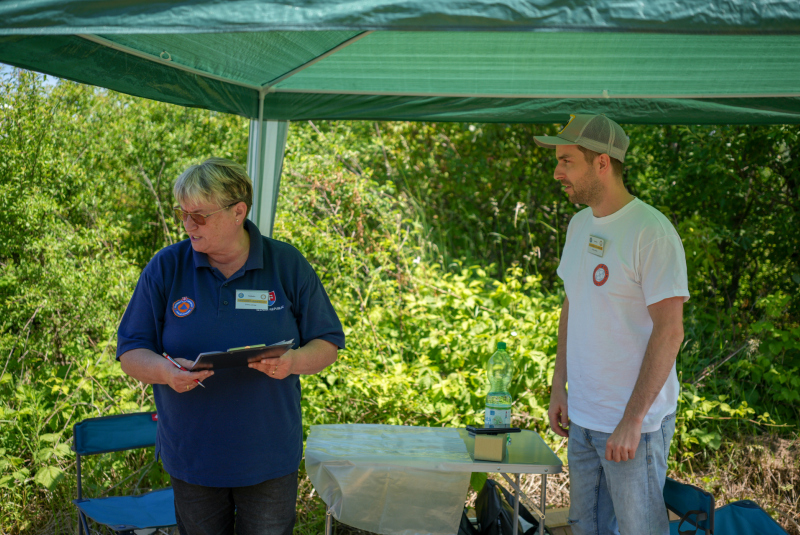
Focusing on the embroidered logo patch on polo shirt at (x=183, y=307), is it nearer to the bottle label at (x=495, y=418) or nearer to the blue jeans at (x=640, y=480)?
the bottle label at (x=495, y=418)

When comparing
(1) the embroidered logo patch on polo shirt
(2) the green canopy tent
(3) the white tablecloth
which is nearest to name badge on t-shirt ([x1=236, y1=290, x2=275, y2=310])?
(1) the embroidered logo patch on polo shirt

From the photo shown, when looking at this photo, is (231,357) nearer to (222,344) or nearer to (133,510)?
(222,344)

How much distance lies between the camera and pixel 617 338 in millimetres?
2217

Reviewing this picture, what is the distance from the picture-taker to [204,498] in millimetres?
2168

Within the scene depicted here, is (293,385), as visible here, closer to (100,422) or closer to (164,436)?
(164,436)

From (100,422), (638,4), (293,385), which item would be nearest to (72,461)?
(100,422)

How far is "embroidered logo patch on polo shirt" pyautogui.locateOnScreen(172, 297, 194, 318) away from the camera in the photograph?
2096 millimetres

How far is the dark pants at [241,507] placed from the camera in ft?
7.11

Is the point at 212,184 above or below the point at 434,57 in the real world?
below

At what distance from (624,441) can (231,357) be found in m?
1.28

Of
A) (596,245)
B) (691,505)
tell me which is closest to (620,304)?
(596,245)

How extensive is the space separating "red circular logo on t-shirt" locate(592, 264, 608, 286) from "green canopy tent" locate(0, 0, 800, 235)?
2.57 feet

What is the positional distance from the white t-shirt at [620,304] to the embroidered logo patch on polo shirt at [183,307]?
4.38 ft

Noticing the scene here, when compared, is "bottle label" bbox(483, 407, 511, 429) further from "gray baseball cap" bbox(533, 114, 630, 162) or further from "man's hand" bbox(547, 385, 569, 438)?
"gray baseball cap" bbox(533, 114, 630, 162)
